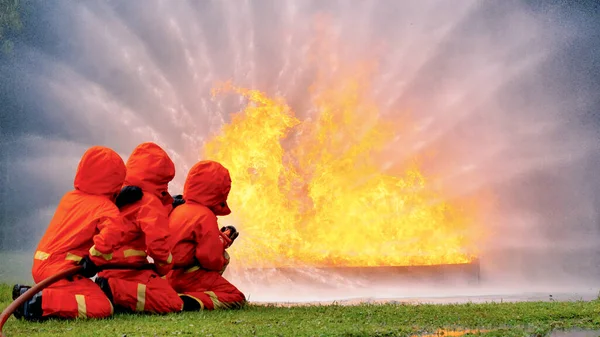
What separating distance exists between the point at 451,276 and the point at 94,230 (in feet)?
45.9

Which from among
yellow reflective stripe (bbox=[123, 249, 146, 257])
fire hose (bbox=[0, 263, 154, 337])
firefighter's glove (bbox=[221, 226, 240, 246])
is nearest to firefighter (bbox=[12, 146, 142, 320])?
fire hose (bbox=[0, 263, 154, 337])

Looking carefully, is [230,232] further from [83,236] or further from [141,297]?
[83,236]

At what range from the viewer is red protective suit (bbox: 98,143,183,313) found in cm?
1048

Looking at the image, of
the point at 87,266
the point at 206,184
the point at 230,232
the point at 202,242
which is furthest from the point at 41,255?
the point at 230,232

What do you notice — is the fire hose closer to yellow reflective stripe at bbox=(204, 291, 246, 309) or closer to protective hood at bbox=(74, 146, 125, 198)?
protective hood at bbox=(74, 146, 125, 198)

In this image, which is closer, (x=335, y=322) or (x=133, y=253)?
(x=335, y=322)

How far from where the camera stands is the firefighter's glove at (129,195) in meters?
10.9

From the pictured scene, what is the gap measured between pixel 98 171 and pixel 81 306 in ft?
6.99

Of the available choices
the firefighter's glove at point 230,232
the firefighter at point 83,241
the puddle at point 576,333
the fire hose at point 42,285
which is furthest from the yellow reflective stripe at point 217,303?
the puddle at point 576,333

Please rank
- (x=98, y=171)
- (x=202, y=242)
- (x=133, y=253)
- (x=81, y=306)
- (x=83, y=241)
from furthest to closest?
(x=202, y=242) < (x=133, y=253) < (x=98, y=171) < (x=83, y=241) < (x=81, y=306)

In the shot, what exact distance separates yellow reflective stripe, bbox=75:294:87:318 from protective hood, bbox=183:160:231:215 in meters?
2.70

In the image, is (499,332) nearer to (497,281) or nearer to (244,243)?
(244,243)

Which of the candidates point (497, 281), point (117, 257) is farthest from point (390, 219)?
point (117, 257)

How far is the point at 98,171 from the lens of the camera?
34.9ft
